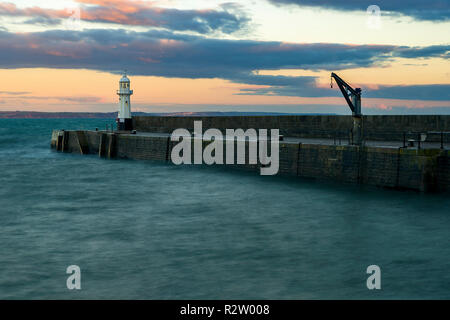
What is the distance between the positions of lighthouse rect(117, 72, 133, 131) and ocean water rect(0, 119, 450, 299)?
16.0m

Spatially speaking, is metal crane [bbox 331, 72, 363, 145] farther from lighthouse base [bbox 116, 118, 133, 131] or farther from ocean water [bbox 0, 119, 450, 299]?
lighthouse base [bbox 116, 118, 133, 131]

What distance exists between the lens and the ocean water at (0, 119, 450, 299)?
9898mm

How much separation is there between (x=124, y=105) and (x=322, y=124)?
18.0 metres

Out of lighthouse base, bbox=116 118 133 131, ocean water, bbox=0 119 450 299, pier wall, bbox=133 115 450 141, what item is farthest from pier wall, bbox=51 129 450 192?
lighthouse base, bbox=116 118 133 131

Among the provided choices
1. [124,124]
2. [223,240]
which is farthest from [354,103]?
[124,124]

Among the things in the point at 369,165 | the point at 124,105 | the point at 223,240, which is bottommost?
the point at 223,240

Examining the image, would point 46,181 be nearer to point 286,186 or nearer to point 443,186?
point 286,186

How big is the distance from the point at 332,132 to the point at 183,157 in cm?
911

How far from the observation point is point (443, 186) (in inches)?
691

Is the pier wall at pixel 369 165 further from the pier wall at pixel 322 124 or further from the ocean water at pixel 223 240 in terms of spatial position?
the pier wall at pixel 322 124

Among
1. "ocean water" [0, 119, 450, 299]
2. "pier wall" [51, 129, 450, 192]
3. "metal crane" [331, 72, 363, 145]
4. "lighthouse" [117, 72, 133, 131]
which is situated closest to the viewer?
"ocean water" [0, 119, 450, 299]

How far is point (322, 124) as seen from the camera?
27.3 m

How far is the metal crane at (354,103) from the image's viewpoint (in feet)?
70.1

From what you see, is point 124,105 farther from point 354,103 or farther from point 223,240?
point 223,240
